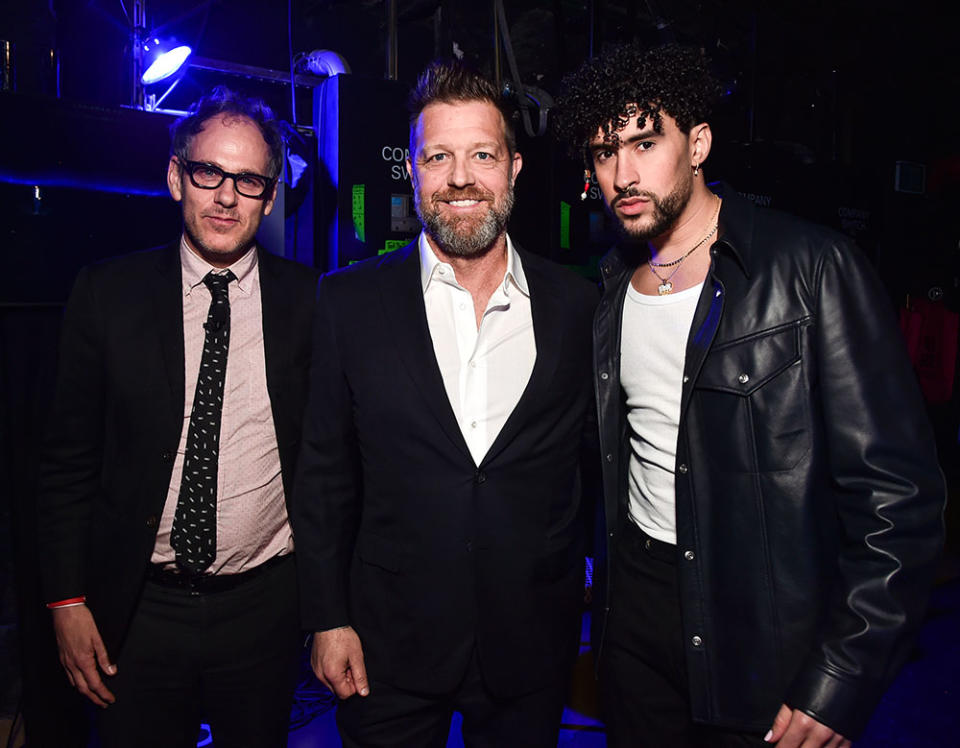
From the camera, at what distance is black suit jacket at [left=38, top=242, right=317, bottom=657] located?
5.93ft

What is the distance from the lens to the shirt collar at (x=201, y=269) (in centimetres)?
195

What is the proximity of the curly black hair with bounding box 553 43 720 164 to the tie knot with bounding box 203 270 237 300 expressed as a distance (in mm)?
1085

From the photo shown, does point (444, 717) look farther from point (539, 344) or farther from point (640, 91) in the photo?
point (640, 91)

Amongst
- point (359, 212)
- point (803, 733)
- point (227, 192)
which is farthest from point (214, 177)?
point (803, 733)

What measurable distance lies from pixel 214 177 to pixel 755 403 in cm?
157

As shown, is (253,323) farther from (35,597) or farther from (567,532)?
(35,597)

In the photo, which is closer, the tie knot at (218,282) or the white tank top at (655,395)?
the white tank top at (655,395)

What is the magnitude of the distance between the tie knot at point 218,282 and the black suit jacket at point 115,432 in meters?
0.08

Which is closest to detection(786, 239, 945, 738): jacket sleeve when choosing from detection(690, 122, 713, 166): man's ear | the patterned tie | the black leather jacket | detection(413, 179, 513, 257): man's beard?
the black leather jacket

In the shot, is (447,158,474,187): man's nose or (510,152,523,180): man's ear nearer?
(447,158,474,187): man's nose

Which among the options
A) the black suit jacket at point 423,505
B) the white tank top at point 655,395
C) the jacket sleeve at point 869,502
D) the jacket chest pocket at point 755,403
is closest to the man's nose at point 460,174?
the black suit jacket at point 423,505

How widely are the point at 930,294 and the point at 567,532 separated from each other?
207 inches

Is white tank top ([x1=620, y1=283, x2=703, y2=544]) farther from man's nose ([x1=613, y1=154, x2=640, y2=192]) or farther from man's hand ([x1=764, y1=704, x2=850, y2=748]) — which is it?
man's hand ([x1=764, y1=704, x2=850, y2=748])

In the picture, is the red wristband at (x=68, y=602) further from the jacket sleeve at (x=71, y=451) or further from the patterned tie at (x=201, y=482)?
the patterned tie at (x=201, y=482)
